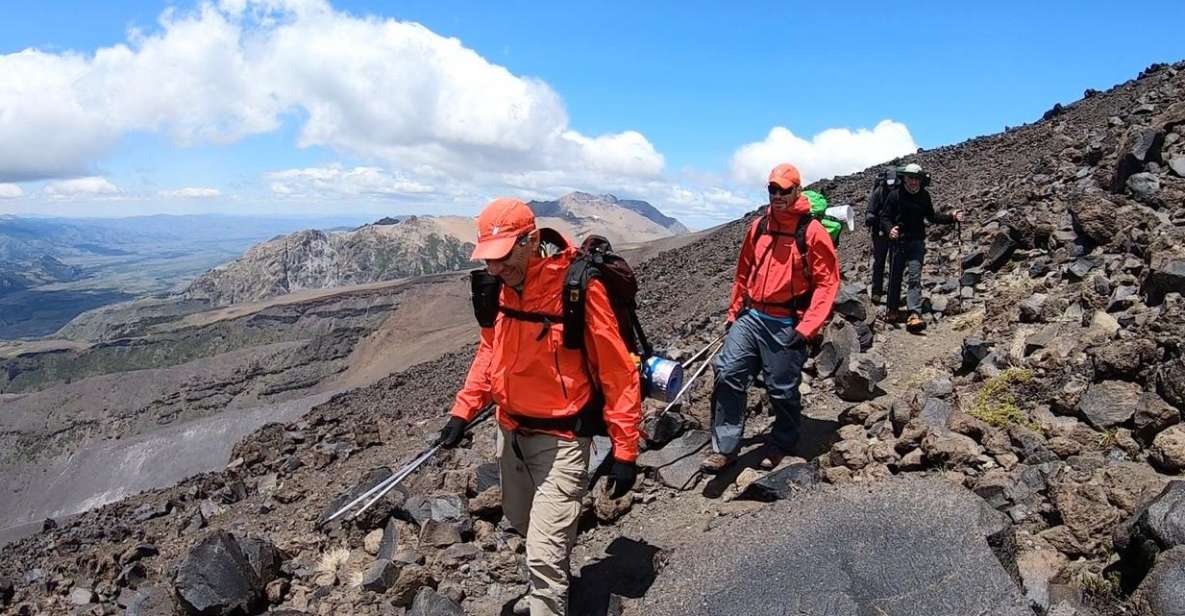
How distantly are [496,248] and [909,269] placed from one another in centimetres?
721

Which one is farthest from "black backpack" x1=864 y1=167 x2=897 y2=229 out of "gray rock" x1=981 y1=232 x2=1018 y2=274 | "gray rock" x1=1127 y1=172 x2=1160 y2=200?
"gray rock" x1=1127 y1=172 x2=1160 y2=200

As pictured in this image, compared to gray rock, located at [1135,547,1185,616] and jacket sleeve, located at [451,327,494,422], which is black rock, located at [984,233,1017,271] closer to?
gray rock, located at [1135,547,1185,616]

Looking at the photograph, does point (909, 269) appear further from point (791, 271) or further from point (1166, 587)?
point (1166, 587)

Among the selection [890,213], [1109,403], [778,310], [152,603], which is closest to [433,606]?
[778,310]

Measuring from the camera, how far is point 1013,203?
1308 cm

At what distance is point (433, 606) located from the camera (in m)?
4.97

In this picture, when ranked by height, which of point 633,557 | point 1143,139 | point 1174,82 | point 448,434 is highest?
point 1174,82

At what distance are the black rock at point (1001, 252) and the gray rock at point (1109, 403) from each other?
5.86m

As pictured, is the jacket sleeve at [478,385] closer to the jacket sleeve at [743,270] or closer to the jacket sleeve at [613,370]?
the jacket sleeve at [613,370]

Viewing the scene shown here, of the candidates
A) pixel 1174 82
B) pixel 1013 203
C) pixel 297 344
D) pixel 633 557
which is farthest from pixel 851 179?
pixel 297 344

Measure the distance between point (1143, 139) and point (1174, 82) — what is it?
1156cm

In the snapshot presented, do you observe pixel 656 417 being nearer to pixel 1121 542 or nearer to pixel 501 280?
pixel 501 280

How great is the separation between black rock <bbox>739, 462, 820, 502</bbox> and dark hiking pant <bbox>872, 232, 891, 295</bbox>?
4.88 metres

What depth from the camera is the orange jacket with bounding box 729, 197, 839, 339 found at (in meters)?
5.23
